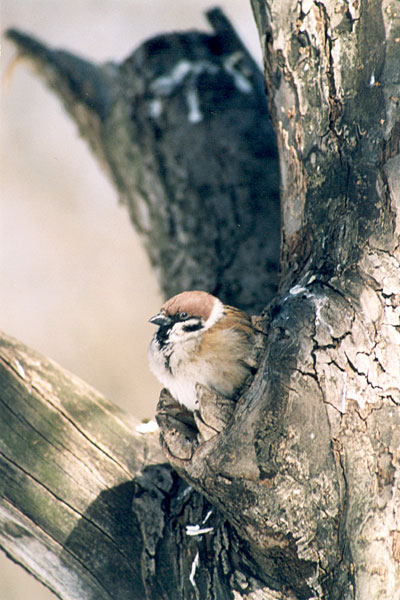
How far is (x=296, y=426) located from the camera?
1.45 metres

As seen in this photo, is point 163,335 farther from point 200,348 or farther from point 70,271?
point 70,271

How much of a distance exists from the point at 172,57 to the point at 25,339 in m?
3.26

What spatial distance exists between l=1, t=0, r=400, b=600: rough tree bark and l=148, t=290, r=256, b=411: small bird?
0.29 feet

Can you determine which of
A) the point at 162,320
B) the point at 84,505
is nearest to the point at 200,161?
the point at 162,320

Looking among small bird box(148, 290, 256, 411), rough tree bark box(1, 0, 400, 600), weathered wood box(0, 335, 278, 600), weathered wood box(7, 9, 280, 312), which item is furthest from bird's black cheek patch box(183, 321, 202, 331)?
weathered wood box(7, 9, 280, 312)

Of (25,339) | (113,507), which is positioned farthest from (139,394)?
(113,507)

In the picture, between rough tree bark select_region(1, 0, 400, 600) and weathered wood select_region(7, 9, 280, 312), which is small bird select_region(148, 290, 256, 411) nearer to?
rough tree bark select_region(1, 0, 400, 600)

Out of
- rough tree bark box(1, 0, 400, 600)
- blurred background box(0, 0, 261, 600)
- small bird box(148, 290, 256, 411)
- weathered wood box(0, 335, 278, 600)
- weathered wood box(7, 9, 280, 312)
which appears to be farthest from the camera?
blurred background box(0, 0, 261, 600)

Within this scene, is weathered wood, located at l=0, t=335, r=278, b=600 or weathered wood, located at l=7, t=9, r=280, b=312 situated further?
weathered wood, located at l=7, t=9, r=280, b=312

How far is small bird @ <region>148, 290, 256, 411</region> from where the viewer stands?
1.67 m

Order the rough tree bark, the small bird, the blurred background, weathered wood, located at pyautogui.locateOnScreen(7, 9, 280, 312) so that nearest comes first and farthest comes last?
the rough tree bark, the small bird, weathered wood, located at pyautogui.locateOnScreen(7, 9, 280, 312), the blurred background

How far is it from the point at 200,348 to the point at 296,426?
1.42ft

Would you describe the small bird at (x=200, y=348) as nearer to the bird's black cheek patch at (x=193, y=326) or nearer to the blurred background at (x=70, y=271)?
the bird's black cheek patch at (x=193, y=326)

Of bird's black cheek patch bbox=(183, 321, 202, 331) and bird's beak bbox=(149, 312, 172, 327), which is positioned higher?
bird's beak bbox=(149, 312, 172, 327)
